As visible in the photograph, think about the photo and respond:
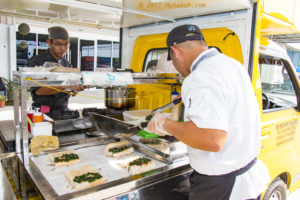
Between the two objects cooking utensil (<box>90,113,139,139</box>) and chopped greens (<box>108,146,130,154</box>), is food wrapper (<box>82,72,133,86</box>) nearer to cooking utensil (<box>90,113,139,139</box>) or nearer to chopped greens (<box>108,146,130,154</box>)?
cooking utensil (<box>90,113,139,139</box>)

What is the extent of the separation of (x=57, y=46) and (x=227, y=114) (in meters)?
2.79

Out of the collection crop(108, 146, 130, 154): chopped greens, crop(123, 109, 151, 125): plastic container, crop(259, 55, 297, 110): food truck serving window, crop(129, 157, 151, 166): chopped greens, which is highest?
crop(259, 55, 297, 110): food truck serving window

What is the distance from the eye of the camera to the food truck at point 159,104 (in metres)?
1.67

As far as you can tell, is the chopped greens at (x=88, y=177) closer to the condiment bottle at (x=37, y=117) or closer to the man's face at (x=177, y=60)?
the condiment bottle at (x=37, y=117)

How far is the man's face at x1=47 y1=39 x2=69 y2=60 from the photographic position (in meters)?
3.29

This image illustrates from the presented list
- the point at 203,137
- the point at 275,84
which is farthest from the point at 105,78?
the point at 275,84

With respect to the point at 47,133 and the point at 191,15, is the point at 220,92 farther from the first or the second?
the point at 191,15

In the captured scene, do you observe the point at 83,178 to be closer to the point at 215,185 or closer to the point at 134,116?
A: the point at 215,185

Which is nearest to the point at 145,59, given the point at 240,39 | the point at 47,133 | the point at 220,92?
the point at 240,39

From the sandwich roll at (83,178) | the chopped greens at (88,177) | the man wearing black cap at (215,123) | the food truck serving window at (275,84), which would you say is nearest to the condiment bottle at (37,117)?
the sandwich roll at (83,178)

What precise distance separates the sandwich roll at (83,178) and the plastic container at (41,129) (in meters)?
0.51

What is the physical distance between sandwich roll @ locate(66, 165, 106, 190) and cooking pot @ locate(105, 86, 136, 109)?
110 centimetres

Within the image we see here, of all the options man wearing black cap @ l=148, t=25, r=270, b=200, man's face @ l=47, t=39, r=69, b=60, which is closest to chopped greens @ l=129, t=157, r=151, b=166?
man wearing black cap @ l=148, t=25, r=270, b=200

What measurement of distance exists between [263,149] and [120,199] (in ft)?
5.26
